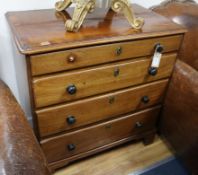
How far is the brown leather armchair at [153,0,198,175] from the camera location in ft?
4.08

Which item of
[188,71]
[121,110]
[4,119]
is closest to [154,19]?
[188,71]

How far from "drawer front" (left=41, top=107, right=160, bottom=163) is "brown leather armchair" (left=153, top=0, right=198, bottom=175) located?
12 cm

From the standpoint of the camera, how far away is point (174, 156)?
157 centimetres

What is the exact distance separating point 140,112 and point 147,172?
1.32 feet

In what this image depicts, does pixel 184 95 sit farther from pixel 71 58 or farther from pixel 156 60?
pixel 71 58

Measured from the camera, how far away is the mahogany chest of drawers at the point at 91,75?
93 cm

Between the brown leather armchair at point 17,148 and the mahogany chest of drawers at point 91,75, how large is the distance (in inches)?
8.3

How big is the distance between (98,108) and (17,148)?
61 centimetres

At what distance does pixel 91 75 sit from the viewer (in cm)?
105

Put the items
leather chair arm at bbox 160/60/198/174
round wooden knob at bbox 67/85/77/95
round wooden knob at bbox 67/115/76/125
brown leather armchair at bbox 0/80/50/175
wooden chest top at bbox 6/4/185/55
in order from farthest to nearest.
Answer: leather chair arm at bbox 160/60/198/174
round wooden knob at bbox 67/115/76/125
round wooden knob at bbox 67/85/77/95
wooden chest top at bbox 6/4/185/55
brown leather armchair at bbox 0/80/50/175

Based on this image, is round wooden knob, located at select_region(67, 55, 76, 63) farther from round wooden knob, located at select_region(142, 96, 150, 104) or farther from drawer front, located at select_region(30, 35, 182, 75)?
round wooden knob, located at select_region(142, 96, 150, 104)

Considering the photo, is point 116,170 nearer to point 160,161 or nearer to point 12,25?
point 160,161

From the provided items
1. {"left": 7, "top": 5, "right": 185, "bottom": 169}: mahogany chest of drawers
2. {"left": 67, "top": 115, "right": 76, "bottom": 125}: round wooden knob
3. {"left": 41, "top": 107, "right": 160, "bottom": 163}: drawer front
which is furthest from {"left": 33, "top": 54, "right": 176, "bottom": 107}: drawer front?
{"left": 41, "top": 107, "right": 160, "bottom": 163}: drawer front

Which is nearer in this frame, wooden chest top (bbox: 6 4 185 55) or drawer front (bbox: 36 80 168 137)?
wooden chest top (bbox: 6 4 185 55)
